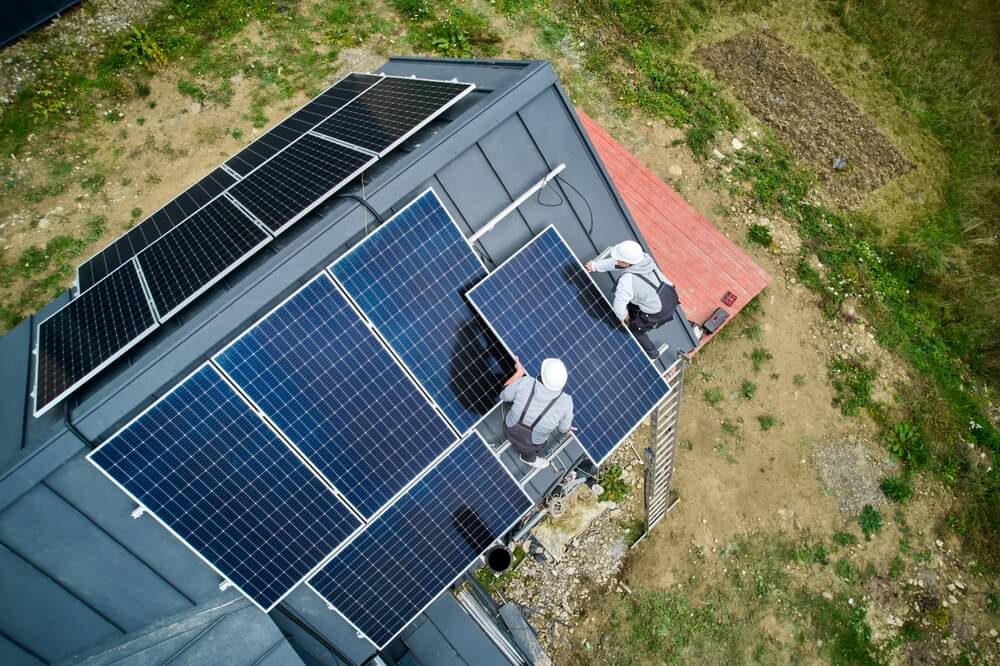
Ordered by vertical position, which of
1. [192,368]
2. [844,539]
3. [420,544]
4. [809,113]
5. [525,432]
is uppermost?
[192,368]

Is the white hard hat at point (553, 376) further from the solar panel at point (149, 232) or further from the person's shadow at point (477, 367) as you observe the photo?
the solar panel at point (149, 232)

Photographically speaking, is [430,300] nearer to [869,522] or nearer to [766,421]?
[766,421]

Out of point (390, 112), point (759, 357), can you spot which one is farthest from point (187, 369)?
point (759, 357)

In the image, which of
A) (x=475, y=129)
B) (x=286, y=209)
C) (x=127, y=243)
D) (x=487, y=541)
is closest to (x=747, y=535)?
(x=487, y=541)

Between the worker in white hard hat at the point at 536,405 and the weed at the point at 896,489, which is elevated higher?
the worker in white hard hat at the point at 536,405

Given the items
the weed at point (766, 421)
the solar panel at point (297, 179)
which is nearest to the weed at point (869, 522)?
the weed at point (766, 421)
